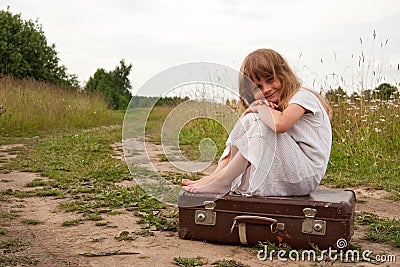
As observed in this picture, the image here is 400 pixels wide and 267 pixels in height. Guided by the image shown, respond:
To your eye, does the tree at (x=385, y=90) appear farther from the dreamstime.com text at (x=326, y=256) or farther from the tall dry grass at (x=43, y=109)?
the tall dry grass at (x=43, y=109)

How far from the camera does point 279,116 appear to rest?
9.05 feet

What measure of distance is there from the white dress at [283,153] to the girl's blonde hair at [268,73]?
8 centimetres

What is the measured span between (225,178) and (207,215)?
0.23 m

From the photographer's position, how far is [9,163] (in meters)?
5.84

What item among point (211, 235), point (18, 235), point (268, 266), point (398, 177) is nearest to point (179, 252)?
point (211, 235)

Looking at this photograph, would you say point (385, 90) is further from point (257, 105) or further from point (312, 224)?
point (312, 224)

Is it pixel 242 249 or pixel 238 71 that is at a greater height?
pixel 238 71

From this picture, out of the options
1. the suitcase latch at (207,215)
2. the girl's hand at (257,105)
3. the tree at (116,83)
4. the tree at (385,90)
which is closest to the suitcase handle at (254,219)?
the suitcase latch at (207,215)

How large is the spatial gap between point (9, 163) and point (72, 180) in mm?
1408

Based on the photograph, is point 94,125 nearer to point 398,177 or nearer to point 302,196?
point 398,177

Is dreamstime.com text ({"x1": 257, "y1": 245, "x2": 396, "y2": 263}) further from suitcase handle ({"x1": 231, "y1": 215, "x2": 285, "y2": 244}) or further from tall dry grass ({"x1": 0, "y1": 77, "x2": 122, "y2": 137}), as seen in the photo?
tall dry grass ({"x1": 0, "y1": 77, "x2": 122, "y2": 137})

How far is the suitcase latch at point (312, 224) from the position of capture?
2598 mm

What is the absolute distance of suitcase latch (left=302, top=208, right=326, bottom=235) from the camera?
260 centimetres
